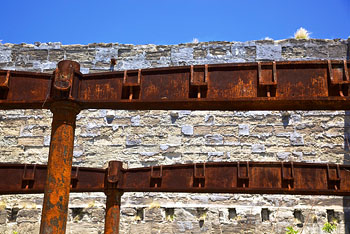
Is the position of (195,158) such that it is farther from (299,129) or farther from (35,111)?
(35,111)

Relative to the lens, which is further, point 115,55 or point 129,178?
point 115,55

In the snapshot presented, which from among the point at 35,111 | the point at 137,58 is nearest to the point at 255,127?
the point at 137,58

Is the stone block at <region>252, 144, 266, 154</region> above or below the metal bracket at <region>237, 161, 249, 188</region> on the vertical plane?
above

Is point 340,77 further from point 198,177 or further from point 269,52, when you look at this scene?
point 269,52

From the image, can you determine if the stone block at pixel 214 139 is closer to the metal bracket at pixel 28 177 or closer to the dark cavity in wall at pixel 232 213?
the dark cavity in wall at pixel 232 213

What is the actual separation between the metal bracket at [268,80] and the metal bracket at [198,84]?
2.04 ft

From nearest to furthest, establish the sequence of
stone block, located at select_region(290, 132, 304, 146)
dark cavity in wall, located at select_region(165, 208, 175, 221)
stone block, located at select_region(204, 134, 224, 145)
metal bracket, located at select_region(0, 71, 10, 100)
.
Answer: metal bracket, located at select_region(0, 71, 10, 100), dark cavity in wall, located at select_region(165, 208, 175, 221), stone block, located at select_region(290, 132, 304, 146), stone block, located at select_region(204, 134, 224, 145)

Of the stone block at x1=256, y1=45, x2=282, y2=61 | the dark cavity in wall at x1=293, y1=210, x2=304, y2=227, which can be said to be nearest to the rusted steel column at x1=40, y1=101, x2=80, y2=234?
the dark cavity in wall at x1=293, y1=210, x2=304, y2=227

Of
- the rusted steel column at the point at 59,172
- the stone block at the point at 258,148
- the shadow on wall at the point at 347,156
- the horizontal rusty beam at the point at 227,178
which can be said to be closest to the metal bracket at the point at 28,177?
the horizontal rusty beam at the point at 227,178

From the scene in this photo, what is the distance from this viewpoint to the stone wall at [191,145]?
1067 cm

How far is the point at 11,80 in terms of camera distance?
498 centimetres

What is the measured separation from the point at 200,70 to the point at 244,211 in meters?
6.73

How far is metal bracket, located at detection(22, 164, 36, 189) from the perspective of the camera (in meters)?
7.48

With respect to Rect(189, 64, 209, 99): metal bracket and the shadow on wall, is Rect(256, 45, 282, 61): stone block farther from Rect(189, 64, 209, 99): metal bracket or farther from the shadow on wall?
Rect(189, 64, 209, 99): metal bracket
